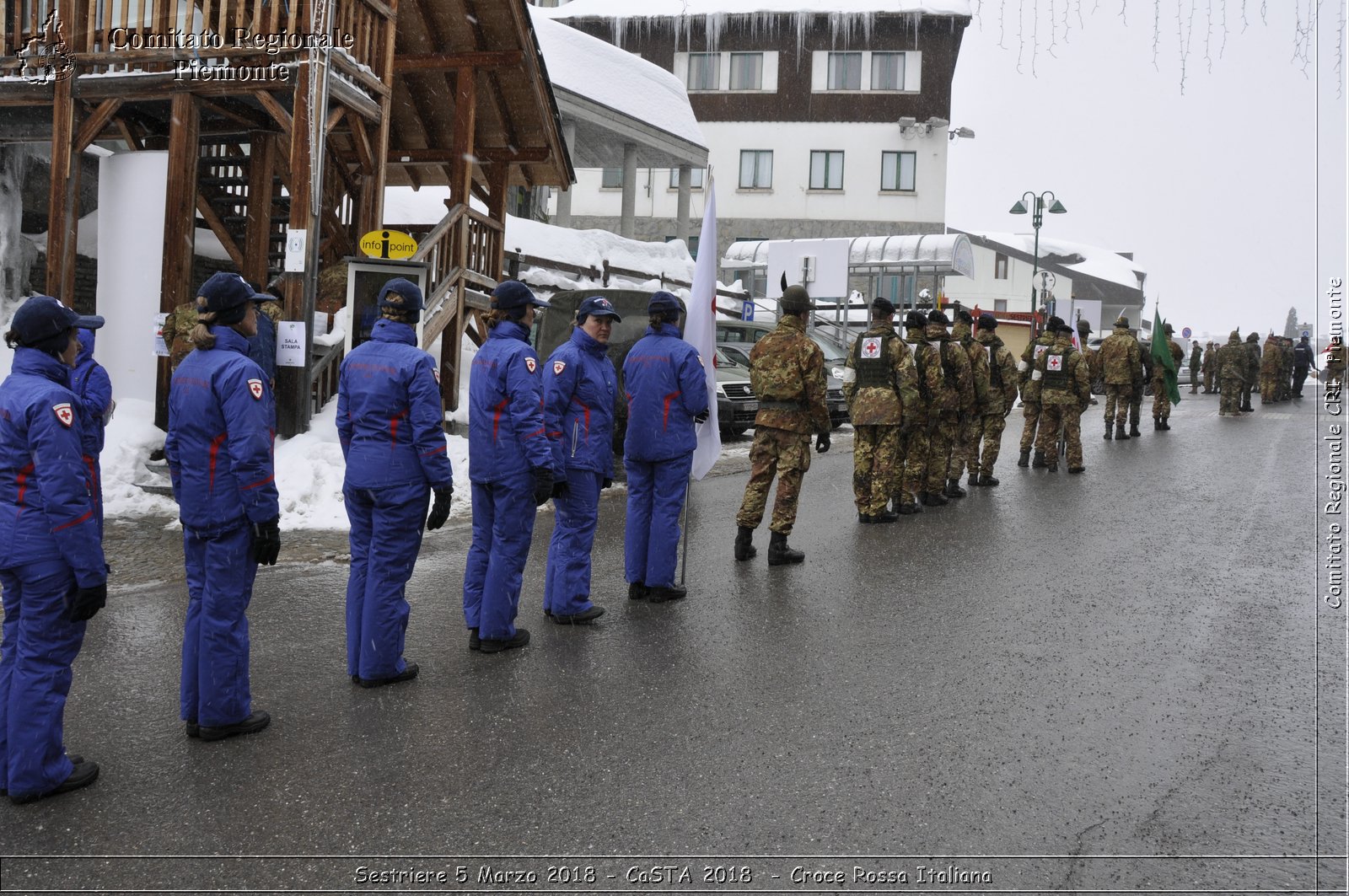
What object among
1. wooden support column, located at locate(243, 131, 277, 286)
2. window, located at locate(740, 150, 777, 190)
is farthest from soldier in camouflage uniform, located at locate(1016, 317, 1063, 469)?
window, located at locate(740, 150, 777, 190)

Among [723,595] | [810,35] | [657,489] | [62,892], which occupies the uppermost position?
[810,35]

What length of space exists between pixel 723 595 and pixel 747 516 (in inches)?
51.5

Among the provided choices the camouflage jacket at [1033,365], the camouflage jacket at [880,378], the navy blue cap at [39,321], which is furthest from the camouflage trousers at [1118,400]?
the navy blue cap at [39,321]

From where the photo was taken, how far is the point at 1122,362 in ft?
61.1

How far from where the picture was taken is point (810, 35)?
4175cm

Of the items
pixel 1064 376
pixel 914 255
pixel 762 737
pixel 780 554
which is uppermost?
pixel 914 255

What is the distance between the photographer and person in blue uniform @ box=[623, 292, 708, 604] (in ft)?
23.7

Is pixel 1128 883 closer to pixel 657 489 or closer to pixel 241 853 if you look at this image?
pixel 241 853

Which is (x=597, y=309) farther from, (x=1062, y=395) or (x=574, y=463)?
(x=1062, y=395)

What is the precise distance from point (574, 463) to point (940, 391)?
5.71m

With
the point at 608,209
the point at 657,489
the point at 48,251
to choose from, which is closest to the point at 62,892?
the point at 657,489

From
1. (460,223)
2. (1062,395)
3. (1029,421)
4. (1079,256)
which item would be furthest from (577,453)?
(1079,256)

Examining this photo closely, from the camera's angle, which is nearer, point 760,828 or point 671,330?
point 760,828

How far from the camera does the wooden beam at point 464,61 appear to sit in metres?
15.9
